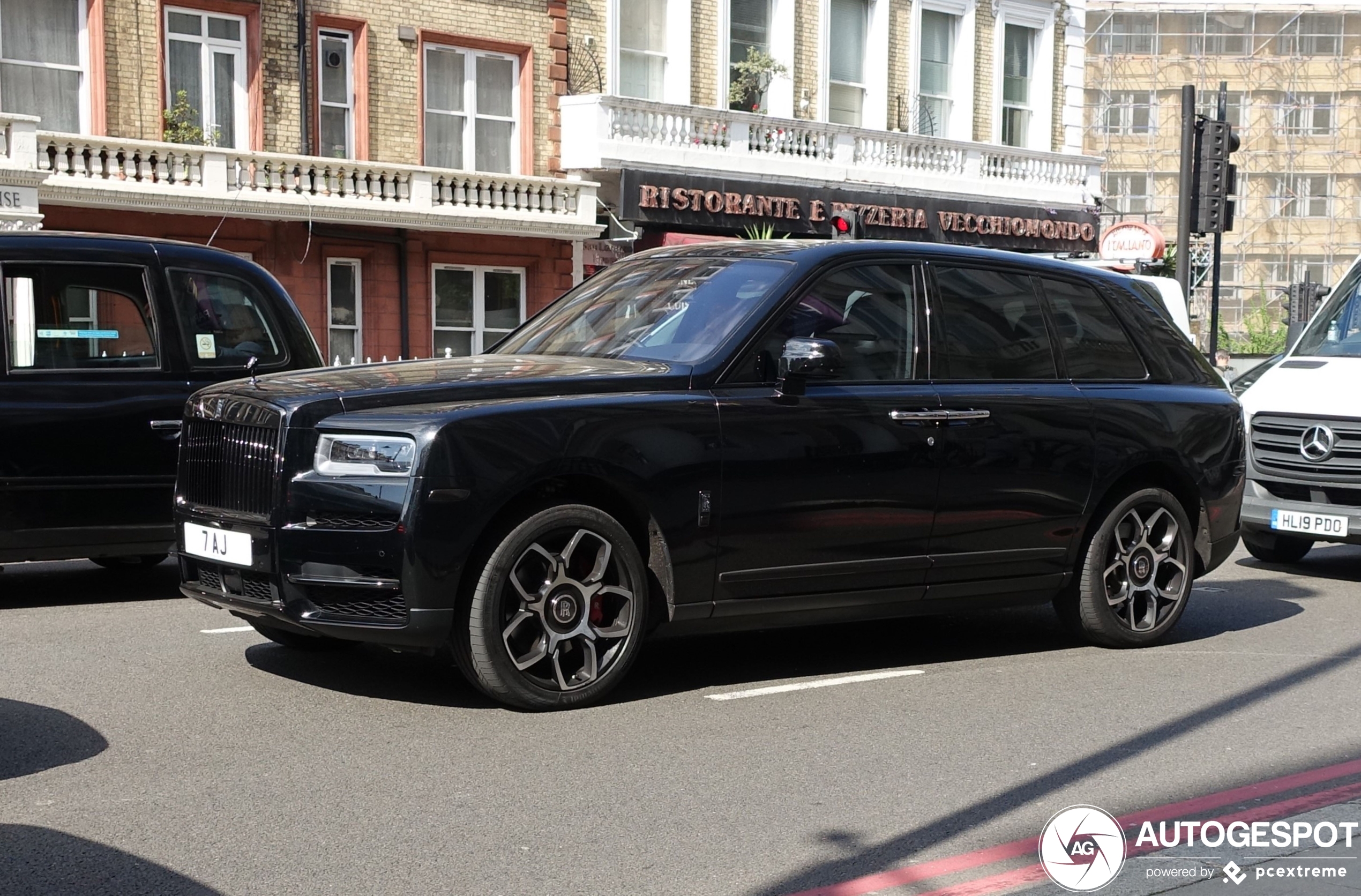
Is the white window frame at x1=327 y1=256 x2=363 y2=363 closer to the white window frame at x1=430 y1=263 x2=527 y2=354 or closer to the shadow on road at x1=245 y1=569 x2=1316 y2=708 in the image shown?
the white window frame at x1=430 y1=263 x2=527 y2=354

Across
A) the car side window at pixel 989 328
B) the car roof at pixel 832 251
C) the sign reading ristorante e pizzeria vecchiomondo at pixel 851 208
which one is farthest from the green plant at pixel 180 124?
the car side window at pixel 989 328

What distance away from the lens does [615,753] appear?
235 inches

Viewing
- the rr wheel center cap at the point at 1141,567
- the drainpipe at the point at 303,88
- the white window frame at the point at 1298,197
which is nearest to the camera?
the rr wheel center cap at the point at 1141,567

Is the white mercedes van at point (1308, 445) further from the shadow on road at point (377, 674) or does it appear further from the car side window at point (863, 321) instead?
the shadow on road at point (377, 674)

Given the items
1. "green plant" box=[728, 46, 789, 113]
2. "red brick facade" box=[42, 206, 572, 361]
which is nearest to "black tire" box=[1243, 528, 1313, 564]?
"red brick facade" box=[42, 206, 572, 361]

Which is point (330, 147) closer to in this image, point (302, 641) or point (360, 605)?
point (302, 641)

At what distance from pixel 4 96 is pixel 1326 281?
52573 millimetres

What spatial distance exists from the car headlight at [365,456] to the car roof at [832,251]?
2.00m

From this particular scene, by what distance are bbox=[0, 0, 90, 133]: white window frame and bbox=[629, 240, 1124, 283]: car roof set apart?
1717 cm

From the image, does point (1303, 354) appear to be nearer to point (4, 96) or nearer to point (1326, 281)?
point (4, 96)

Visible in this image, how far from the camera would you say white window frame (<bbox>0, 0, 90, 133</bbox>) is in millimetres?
23078

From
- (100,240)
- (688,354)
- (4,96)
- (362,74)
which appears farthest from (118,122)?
(688,354)

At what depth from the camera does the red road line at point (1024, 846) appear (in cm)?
461

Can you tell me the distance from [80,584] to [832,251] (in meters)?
5.19
